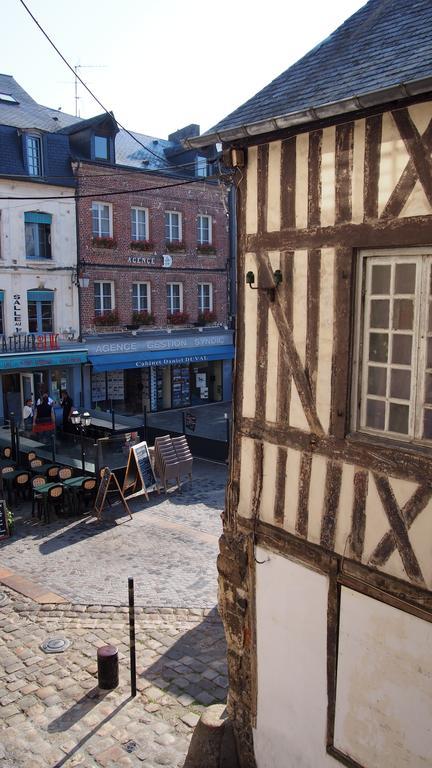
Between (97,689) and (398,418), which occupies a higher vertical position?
(398,418)

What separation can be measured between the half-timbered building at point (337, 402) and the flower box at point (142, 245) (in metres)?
17.7

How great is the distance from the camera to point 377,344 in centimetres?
418

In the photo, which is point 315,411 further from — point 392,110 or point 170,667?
point 170,667

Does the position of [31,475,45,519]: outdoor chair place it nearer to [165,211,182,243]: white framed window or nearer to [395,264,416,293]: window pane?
[395,264,416,293]: window pane

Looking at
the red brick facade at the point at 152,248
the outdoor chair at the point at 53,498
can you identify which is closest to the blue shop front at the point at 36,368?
the red brick facade at the point at 152,248

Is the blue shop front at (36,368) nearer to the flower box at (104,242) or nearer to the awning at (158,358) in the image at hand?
the awning at (158,358)

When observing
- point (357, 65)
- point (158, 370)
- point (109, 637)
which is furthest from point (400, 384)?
point (158, 370)

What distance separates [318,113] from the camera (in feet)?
13.3

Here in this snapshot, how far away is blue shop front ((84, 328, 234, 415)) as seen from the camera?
21.9 m

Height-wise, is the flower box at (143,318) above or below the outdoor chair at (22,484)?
above

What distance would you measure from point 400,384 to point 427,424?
0.99 feet

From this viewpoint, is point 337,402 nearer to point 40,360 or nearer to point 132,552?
point 132,552

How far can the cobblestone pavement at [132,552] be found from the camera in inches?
357

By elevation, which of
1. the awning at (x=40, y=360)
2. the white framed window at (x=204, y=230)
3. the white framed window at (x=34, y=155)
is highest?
the white framed window at (x=34, y=155)
